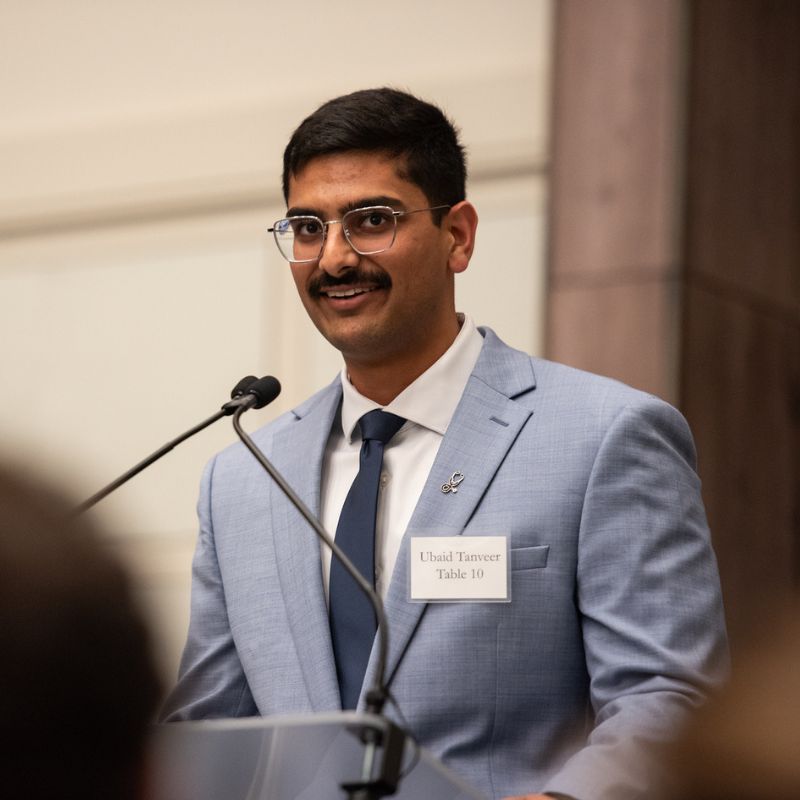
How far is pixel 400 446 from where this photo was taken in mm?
2441

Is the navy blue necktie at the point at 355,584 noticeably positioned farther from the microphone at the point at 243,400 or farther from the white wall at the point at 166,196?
the white wall at the point at 166,196

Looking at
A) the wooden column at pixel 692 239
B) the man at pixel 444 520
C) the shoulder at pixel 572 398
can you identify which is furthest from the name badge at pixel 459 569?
the wooden column at pixel 692 239

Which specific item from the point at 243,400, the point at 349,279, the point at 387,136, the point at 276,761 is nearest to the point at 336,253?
the point at 349,279

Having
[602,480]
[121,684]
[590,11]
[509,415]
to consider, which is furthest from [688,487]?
[590,11]

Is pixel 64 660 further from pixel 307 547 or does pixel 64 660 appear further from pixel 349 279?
pixel 349 279

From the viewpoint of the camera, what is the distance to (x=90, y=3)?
18.0 feet

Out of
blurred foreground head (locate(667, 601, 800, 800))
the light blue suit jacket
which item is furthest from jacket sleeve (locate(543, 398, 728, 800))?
blurred foreground head (locate(667, 601, 800, 800))

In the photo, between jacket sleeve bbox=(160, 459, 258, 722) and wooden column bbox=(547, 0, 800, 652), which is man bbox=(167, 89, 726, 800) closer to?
jacket sleeve bbox=(160, 459, 258, 722)

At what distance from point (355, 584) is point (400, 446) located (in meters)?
0.28

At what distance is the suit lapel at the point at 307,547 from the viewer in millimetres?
2213

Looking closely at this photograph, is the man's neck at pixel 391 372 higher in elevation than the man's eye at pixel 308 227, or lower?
lower

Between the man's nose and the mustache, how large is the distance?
0.01 metres

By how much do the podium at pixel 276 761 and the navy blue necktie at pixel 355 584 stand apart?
71 cm

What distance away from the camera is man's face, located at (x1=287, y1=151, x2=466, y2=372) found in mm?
2424
